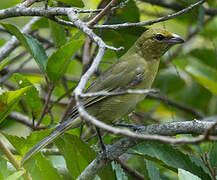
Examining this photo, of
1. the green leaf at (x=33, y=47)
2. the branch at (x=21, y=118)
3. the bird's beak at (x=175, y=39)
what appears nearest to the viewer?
the green leaf at (x=33, y=47)

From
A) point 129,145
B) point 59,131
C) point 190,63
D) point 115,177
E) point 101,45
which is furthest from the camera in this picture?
point 190,63

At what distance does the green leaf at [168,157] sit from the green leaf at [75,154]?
1.10 ft

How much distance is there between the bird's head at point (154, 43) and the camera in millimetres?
4430

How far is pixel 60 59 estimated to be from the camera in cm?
348

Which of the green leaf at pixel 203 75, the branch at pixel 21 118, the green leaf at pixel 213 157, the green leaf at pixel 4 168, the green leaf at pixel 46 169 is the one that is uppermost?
the green leaf at pixel 4 168

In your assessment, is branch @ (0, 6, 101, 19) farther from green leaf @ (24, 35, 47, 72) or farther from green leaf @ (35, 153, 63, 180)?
green leaf @ (35, 153, 63, 180)

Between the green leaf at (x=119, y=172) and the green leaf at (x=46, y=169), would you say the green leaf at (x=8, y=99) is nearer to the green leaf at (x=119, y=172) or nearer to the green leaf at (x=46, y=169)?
the green leaf at (x=46, y=169)

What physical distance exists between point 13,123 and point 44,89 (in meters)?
1.46

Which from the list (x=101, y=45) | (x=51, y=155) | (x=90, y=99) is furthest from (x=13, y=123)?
(x=101, y=45)

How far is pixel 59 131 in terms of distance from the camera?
132 inches

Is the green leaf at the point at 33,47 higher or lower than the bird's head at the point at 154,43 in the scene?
higher

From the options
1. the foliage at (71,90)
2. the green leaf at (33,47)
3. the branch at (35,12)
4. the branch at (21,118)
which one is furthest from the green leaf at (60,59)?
the branch at (21,118)

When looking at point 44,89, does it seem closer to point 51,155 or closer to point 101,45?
point 51,155

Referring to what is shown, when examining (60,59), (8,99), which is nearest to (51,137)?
(8,99)
